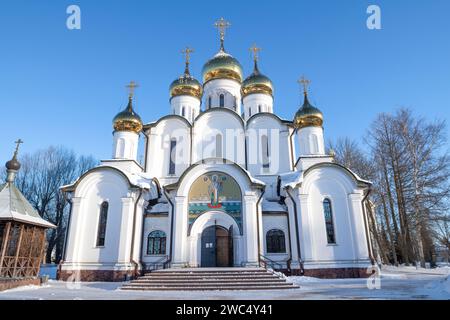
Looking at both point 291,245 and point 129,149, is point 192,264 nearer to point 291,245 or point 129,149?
point 291,245

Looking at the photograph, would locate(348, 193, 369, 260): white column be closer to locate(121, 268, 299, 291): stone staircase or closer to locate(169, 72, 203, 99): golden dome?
locate(121, 268, 299, 291): stone staircase

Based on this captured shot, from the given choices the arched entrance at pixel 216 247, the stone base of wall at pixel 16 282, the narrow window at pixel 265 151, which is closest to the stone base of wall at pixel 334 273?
the arched entrance at pixel 216 247

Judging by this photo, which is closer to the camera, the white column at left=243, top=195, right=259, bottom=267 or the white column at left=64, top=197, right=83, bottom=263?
the white column at left=243, top=195, right=259, bottom=267

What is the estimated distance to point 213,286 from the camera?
29.8ft

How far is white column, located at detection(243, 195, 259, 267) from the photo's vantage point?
39.3 feet

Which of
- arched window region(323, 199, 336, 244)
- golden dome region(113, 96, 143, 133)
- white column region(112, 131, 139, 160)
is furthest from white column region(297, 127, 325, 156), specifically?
white column region(112, 131, 139, 160)

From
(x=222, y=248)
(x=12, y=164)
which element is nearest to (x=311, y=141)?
(x=222, y=248)

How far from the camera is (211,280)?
31.0 feet

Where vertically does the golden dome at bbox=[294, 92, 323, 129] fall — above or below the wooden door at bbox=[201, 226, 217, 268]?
above

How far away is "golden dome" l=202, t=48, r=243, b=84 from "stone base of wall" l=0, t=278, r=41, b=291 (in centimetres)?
1449

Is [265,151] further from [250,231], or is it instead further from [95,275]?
[95,275]

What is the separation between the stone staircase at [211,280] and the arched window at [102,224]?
4.17 m

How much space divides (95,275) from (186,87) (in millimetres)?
12046
